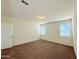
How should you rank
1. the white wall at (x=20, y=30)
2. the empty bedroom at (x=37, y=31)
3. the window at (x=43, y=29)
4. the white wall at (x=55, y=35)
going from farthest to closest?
the window at (x=43, y=29) → the white wall at (x=55, y=35) → the white wall at (x=20, y=30) → the empty bedroom at (x=37, y=31)

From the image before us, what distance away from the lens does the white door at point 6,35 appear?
5.61 m

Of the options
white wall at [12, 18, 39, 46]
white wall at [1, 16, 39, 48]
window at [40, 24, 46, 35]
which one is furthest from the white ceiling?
window at [40, 24, 46, 35]

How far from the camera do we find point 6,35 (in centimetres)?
586

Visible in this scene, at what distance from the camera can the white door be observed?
5.61m

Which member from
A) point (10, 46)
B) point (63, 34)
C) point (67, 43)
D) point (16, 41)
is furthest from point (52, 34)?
point (10, 46)

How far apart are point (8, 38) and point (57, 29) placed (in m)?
4.90

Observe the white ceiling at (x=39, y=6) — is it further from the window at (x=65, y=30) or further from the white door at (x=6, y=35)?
the window at (x=65, y=30)

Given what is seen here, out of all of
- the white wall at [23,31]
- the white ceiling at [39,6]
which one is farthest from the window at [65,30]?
the white wall at [23,31]

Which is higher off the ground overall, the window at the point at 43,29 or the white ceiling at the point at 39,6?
the white ceiling at the point at 39,6

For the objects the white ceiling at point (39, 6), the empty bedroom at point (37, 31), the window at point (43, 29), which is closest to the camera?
the white ceiling at point (39, 6)

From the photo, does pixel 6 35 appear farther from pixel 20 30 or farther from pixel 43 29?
pixel 43 29

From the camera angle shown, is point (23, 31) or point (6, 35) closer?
point (6, 35)

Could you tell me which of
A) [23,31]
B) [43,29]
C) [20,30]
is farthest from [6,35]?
[43,29]

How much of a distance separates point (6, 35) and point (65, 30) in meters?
5.03
